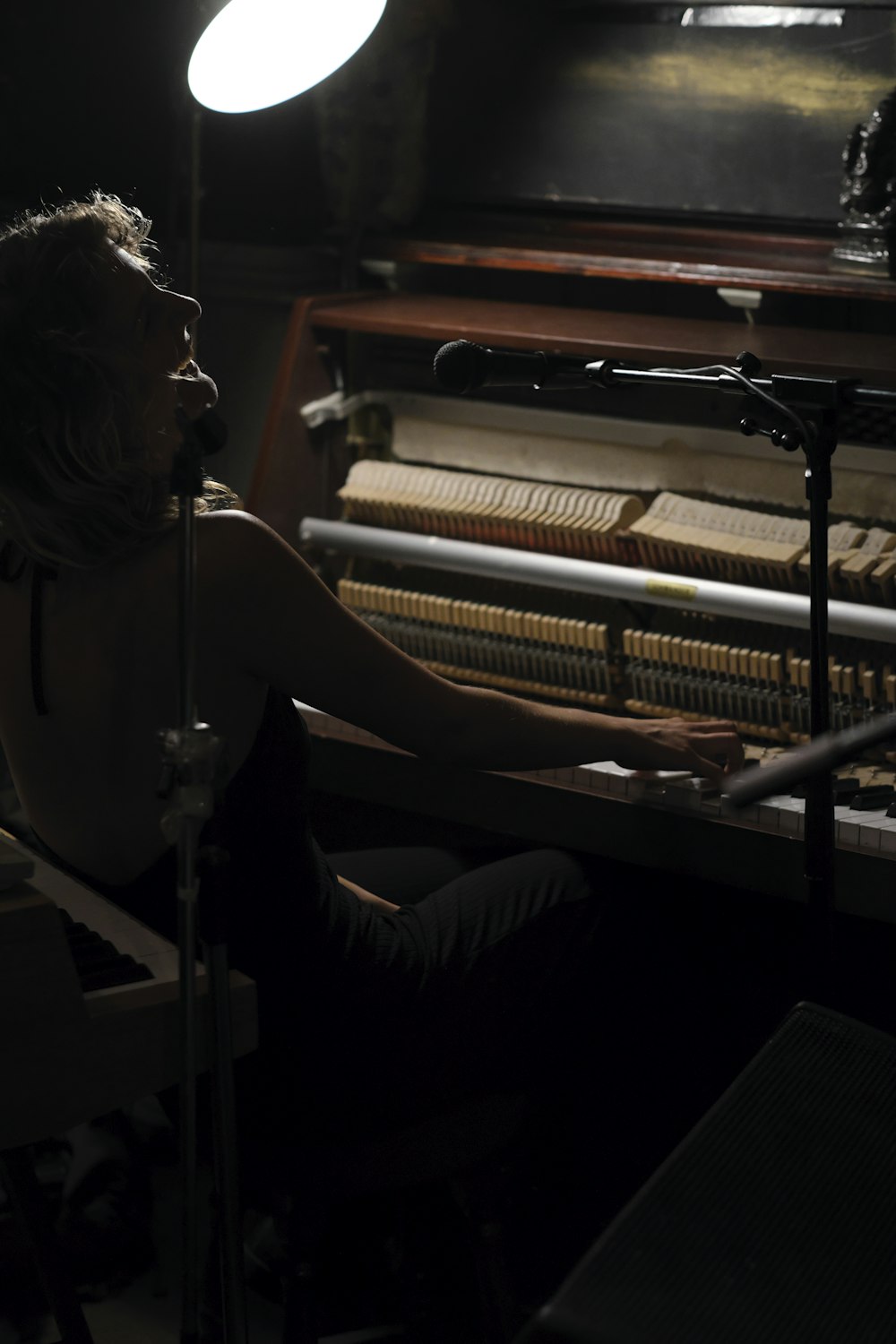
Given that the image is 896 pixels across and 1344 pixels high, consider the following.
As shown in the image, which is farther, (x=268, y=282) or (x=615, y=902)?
(x=268, y=282)

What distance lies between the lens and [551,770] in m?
2.51

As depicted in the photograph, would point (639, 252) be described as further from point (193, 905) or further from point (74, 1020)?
point (74, 1020)

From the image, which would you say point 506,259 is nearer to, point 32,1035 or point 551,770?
point 551,770

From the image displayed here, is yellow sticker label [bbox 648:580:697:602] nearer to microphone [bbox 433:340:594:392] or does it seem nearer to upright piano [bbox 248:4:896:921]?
upright piano [bbox 248:4:896:921]

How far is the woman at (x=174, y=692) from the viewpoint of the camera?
1932 millimetres

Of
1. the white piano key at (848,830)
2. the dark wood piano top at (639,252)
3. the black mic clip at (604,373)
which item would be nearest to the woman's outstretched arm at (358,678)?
the white piano key at (848,830)

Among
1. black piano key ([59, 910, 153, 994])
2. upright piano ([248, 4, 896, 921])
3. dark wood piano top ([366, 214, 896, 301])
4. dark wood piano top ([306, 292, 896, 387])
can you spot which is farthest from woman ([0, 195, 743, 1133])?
dark wood piano top ([366, 214, 896, 301])

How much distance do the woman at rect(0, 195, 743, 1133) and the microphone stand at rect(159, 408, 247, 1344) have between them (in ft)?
0.92

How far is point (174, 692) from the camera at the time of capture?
199cm

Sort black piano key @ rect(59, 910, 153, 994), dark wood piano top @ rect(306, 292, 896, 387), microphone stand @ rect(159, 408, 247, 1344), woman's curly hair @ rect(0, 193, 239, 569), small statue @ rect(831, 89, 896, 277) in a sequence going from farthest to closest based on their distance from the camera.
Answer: small statue @ rect(831, 89, 896, 277) → dark wood piano top @ rect(306, 292, 896, 387) → woman's curly hair @ rect(0, 193, 239, 569) → black piano key @ rect(59, 910, 153, 994) → microphone stand @ rect(159, 408, 247, 1344)

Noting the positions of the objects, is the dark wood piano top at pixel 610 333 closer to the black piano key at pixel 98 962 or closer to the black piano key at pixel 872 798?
the black piano key at pixel 872 798

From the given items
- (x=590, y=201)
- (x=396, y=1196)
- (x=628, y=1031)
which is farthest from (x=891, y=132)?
(x=396, y=1196)

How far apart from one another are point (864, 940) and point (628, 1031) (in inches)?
19.0

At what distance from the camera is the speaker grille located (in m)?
1.31
